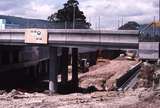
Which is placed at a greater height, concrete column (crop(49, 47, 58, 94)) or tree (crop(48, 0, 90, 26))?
tree (crop(48, 0, 90, 26))

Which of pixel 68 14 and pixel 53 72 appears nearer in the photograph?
pixel 53 72

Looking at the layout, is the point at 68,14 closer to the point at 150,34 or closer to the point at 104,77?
the point at 104,77

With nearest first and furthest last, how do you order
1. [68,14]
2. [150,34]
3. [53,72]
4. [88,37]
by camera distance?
[150,34]
[88,37]
[53,72]
[68,14]

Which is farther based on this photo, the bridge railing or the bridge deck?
the bridge deck

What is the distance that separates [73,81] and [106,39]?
70.5 ft

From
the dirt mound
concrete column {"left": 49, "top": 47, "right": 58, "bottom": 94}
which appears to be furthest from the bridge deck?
the dirt mound

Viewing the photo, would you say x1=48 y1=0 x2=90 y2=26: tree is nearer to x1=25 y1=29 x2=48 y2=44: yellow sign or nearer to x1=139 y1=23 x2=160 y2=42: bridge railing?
x1=25 y1=29 x2=48 y2=44: yellow sign

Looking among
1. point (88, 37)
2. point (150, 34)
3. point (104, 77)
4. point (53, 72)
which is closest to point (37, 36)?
point (53, 72)

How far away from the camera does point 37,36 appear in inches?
2363

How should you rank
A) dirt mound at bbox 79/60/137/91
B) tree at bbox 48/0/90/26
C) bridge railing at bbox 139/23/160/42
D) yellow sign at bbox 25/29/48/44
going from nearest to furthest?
bridge railing at bbox 139/23/160/42
yellow sign at bbox 25/29/48/44
dirt mound at bbox 79/60/137/91
tree at bbox 48/0/90/26

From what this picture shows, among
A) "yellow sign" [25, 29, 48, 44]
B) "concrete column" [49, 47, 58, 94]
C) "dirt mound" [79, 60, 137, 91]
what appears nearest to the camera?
"yellow sign" [25, 29, 48, 44]

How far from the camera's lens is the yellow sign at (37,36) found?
59.3 metres

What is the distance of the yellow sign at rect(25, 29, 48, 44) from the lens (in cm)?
5928

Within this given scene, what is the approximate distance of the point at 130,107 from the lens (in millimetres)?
33562
